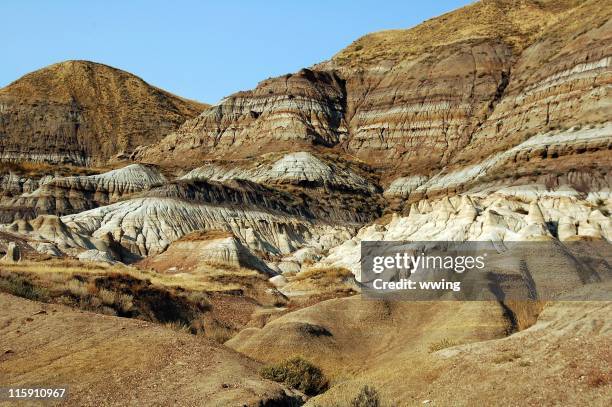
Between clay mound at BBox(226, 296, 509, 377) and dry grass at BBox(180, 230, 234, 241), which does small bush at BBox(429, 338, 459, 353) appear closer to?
clay mound at BBox(226, 296, 509, 377)

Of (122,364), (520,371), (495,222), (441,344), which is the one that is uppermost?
(122,364)

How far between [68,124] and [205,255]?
394ft

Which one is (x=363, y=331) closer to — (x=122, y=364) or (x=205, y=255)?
(x=122, y=364)

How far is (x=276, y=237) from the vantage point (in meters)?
106

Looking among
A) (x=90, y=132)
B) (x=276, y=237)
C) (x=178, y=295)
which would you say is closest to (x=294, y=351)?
(x=178, y=295)

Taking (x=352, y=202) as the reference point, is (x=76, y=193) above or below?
above

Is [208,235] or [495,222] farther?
[208,235]

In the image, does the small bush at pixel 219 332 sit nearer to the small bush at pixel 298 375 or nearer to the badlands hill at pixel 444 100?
the small bush at pixel 298 375

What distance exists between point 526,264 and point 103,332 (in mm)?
23634

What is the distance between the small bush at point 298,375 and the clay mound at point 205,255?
44830 mm

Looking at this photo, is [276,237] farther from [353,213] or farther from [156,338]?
[156,338]

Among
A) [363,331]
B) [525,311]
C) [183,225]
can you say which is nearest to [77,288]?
[363,331]

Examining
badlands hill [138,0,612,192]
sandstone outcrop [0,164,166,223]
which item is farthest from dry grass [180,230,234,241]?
badlands hill [138,0,612,192]

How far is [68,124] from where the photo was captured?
182 metres
